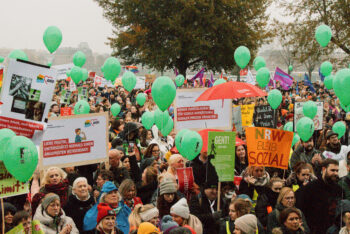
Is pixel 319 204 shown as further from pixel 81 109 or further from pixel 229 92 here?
pixel 81 109

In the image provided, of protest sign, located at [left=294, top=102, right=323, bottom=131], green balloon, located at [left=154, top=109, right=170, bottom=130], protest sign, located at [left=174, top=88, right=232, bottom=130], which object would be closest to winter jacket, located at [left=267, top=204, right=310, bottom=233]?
protest sign, located at [left=174, top=88, right=232, bottom=130]

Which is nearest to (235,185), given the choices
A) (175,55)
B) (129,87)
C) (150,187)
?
(150,187)

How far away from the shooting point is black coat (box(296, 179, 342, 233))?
215 inches

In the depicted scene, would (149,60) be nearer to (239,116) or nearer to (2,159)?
(239,116)

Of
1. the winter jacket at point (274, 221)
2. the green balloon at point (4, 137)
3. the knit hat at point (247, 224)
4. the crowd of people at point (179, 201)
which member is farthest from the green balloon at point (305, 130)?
the green balloon at point (4, 137)

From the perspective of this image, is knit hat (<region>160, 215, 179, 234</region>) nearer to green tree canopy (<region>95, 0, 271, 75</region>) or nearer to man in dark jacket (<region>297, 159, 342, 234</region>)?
man in dark jacket (<region>297, 159, 342, 234</region>)

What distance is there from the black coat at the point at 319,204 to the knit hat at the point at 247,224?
59.6 inches

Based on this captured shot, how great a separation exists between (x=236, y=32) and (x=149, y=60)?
256 inches

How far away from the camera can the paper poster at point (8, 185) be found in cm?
426

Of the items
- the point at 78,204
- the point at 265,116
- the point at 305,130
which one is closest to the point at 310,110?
the point at 265,116

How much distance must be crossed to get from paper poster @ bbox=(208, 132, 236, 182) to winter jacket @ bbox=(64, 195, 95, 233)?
1612mm

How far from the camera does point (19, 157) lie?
399cm

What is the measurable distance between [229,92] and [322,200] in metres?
2.74

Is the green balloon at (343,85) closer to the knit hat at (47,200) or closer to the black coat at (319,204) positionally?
the black coat at (319,204)
